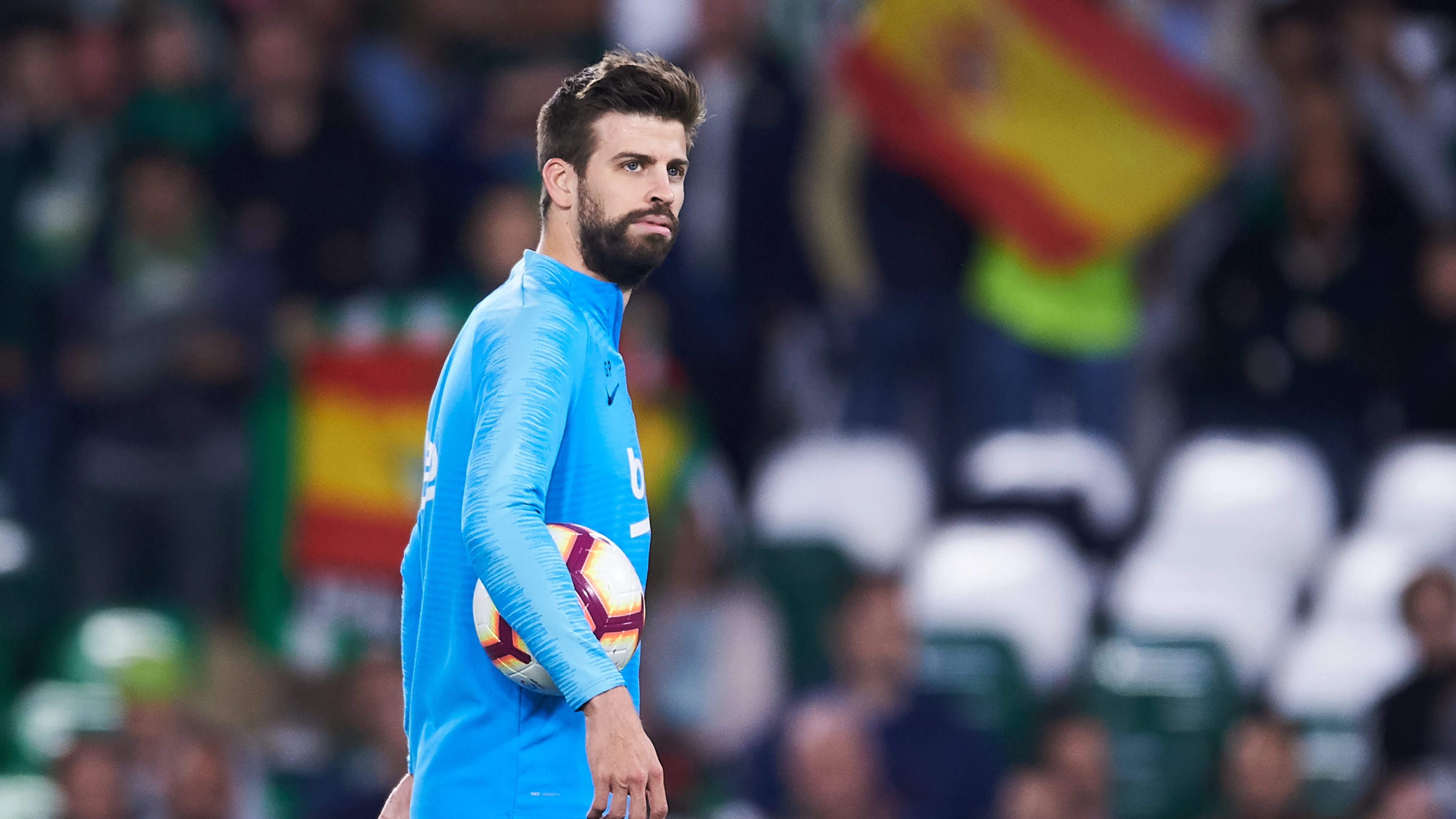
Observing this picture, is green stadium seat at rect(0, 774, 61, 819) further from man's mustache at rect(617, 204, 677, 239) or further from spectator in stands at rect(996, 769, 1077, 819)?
man's mustache at rect(617, 204, 677, 239)

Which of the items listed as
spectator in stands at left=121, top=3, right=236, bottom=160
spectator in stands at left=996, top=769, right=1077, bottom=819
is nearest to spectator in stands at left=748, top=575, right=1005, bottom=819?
spectator in stands at left=996, top=769, right=1077, bottom=819

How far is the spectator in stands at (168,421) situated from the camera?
9289mm

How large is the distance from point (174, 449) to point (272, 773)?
171cm

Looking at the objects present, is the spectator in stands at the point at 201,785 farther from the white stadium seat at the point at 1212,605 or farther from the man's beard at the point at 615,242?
the man's beard at the point at 615,242

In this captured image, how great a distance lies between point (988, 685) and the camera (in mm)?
7809

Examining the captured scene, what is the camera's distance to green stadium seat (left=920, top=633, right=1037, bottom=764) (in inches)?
305

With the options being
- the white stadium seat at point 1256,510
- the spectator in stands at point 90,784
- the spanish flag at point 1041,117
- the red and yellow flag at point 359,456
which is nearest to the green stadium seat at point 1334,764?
the white stadium seat at point 1256,510

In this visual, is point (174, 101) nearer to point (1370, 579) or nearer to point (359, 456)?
point (359, 456)

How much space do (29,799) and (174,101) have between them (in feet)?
11.8

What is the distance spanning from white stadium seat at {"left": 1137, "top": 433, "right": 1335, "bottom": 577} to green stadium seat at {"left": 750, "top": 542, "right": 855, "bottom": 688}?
1337 millimetres

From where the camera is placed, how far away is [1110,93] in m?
9.27

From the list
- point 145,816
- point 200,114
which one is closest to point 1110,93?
point 200,114

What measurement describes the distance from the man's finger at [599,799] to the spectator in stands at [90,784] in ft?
20.0

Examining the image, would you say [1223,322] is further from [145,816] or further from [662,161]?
[662,161]
